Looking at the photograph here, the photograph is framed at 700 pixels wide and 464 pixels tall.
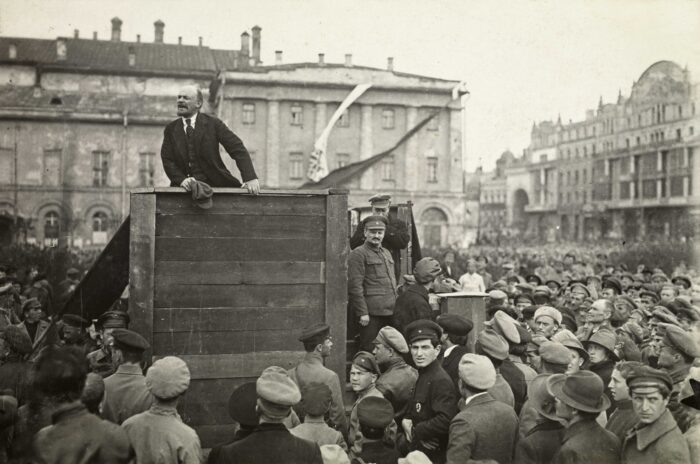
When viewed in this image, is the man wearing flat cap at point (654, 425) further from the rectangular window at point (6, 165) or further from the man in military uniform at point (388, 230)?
the rectangular window at point (6, 165)

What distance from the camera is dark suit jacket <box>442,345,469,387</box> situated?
18.1 feet

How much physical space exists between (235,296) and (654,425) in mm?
3037

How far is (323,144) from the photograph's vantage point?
139 ft

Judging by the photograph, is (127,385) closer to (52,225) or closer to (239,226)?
(239,226)

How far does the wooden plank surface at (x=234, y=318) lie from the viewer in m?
5.04

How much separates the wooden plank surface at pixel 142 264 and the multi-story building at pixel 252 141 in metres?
35.5

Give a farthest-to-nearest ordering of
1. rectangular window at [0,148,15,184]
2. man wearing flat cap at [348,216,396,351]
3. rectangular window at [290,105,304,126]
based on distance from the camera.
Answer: rectangular window at [290,105,304,126], rectangular window at [0,148,15,184], man wearing flat cap at [348,216,396,351]

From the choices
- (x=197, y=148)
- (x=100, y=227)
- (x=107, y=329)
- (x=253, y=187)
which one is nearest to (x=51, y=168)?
(x=100, y=227)

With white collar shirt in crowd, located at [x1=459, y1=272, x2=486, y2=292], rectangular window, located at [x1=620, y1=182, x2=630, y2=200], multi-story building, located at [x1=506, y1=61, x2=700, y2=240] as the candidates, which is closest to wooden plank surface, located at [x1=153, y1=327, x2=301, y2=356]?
white collar shirt in crowd, located at [x1=459, y1=272, x2=486, y2=292]

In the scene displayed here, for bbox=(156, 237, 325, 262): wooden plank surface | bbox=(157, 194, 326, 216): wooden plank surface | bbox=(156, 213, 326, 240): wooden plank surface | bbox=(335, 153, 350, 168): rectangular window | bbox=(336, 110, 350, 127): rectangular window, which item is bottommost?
bbox=(156, 237, 325, 262): wooden plank surface

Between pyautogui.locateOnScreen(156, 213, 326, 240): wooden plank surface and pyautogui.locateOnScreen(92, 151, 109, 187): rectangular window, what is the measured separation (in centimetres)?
4071

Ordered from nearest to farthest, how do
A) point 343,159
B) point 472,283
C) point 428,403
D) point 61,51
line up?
point 428,403 → point 472,283 → point 343,159 → point 61,51

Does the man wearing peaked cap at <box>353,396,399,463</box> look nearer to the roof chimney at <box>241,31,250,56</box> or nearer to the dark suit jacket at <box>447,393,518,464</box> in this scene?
the dark suit jacket at <box>447,393,518,464</box>

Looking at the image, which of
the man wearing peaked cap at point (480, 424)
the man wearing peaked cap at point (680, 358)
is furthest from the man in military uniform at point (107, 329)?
the man wearing peaked cap at point (680, 358)
